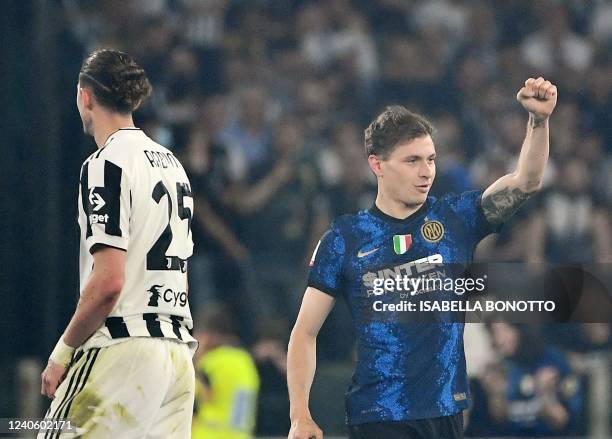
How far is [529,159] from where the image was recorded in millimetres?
5191

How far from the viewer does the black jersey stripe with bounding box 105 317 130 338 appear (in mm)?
4770

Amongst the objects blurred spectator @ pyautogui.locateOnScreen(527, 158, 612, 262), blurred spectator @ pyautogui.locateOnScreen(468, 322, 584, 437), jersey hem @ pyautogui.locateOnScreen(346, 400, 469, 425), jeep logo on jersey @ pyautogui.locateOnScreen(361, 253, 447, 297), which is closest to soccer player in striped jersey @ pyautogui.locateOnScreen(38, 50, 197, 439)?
jersey hem @ pyautogui.locateOnScreen(346, 400, 469, 425)

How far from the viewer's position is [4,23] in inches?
360

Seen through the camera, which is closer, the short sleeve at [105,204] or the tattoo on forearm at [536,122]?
the short sleeve at [105,204]

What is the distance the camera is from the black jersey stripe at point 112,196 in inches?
185

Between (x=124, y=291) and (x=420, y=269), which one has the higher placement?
(x=420, y=269)

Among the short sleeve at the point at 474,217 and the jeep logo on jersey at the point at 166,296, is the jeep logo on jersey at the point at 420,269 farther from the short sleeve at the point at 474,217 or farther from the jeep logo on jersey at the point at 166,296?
the jeep logo on jersey at the point at 166,296

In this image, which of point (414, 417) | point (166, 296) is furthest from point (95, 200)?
point (414, 417)

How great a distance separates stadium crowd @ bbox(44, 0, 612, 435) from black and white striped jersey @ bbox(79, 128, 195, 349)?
4378mm

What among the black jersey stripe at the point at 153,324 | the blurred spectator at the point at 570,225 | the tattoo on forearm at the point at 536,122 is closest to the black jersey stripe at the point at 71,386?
the black jersey stripe at the point at 153,324

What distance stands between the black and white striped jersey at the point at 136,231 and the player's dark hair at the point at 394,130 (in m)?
Result: 1.04

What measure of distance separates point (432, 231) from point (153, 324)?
4.27 feet

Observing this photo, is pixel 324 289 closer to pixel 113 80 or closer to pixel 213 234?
pixel 113 80

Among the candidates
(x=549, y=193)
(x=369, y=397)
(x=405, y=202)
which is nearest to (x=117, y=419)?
(x=369, y=397)
